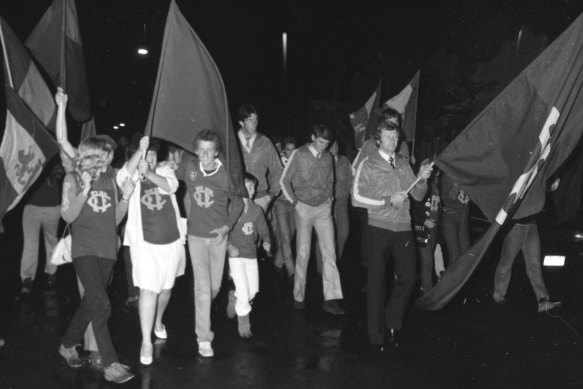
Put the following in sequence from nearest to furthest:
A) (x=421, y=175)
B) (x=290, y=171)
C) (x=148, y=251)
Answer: (x=148, y=251)
(x=421, y=175)
(x=290, y=171)

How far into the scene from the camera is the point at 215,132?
17.6 ft

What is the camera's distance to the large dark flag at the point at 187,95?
5.18 metres

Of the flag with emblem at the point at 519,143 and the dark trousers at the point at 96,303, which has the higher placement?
the flag with emblem at the point at 519,143

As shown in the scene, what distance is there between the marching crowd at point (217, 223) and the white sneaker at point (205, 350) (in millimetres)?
11

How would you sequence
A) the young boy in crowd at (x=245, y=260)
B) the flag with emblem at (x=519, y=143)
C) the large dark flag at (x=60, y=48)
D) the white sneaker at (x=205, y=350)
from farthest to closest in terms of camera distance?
the large dark flag at (x=60, y=48) < the young boy in crowd at (x=245, y=260) < the white sneaker at (x=205, y=350) < the flag with emblem at (x=519, y=143)

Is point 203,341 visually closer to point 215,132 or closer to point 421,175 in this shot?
point 215,132

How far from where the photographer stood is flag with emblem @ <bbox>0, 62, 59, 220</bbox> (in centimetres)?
513

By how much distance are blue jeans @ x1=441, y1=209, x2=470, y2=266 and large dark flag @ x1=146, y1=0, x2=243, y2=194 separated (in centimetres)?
355

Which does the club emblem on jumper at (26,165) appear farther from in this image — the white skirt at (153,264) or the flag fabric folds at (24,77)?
the white skirt at (153,264)

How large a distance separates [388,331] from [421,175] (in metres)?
1.76

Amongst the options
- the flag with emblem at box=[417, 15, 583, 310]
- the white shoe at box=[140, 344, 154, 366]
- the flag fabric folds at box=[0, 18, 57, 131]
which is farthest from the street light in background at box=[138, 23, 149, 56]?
the flag with emblem at box=[417, 15, 583, 310]

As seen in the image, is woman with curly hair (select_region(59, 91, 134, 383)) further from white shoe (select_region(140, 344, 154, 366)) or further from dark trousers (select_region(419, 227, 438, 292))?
dark trousers (select_region(419, 227, 438, 292))

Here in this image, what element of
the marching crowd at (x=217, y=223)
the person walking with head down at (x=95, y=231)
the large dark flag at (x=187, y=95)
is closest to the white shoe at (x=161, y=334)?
the marching crowd at (x=217, y=223)

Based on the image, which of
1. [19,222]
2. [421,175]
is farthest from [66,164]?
[19,222]
